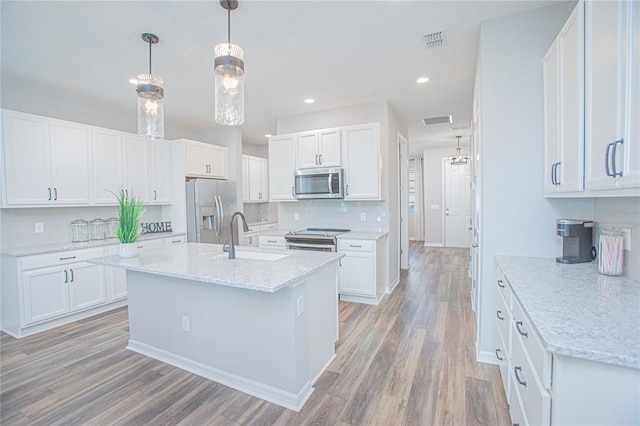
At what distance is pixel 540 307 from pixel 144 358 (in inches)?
120

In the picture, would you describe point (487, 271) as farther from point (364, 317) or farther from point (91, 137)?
point (91, 137)

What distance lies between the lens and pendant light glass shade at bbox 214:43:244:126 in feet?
6.37

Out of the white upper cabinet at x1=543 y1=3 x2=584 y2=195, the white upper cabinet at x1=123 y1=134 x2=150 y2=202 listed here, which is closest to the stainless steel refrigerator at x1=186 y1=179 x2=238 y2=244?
the white upper cabinet at x1=123 y1=134 x2=150 y2=202

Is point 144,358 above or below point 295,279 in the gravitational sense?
below

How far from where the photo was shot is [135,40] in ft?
8.57


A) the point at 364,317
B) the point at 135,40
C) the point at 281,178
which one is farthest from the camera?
the point at 281,178

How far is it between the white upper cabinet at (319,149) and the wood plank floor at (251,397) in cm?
222

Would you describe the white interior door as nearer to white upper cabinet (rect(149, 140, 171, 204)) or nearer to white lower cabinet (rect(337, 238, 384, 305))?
white lower cabinet (rect(337, 238, 384, 305))

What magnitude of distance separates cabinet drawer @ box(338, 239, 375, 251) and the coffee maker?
81.9 inches

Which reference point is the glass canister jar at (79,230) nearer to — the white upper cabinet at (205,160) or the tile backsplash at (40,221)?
the tile backsplash at (40,221)

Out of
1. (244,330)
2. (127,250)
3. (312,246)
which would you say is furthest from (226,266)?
(312,246)

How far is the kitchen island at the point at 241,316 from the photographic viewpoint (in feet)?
6.59

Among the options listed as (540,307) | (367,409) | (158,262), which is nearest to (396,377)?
(367,409)

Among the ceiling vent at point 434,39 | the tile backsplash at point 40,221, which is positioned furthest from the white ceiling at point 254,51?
the tile backsplash at point 40,221
